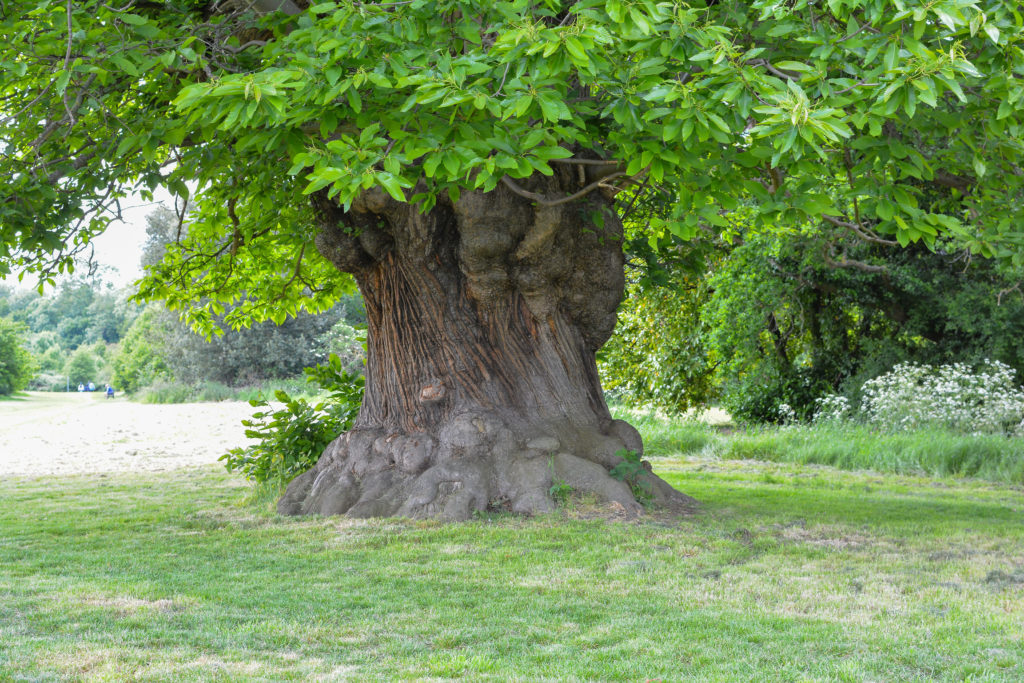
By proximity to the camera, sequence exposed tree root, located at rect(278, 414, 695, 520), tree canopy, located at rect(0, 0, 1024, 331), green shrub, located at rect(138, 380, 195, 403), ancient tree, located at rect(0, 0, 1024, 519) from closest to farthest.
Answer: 1. tree canopy, located at rect(0, 0, 1024, 331)
2. ancient tree, located at rect(0, 0, 1024, 519)
3. exposed tree root, located at rect(278, 414, 695, 520)
4. green shrub, located at rect(138, 380, 195, 403)

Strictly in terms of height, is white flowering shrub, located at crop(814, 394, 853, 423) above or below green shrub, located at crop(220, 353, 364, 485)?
below

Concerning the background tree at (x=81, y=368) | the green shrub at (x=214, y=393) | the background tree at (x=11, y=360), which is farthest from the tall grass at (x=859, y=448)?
the background tree at (x=81, y=368)

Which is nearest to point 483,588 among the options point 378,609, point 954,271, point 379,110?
point 378,609

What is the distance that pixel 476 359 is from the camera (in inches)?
303

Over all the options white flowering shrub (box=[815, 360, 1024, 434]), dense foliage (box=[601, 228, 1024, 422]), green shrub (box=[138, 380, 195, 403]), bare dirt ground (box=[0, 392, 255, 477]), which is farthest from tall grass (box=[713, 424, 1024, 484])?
green shrub (box=[138, 380, 195, 403])

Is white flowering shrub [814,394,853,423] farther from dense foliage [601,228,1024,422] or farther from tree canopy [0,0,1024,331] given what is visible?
tree canopy [0,0,1024,331]

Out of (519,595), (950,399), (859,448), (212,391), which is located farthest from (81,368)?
(519,595)

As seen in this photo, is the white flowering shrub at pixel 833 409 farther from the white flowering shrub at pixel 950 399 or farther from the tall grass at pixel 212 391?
the tall grass at pixel 212 391

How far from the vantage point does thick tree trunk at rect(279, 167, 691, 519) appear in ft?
23.5

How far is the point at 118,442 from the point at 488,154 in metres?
13.7

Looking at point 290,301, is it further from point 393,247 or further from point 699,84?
point 699,84

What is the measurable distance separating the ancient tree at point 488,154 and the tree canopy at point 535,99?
0.02m

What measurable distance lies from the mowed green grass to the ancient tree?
1.01 metres

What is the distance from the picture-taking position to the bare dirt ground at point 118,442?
41.4ft
